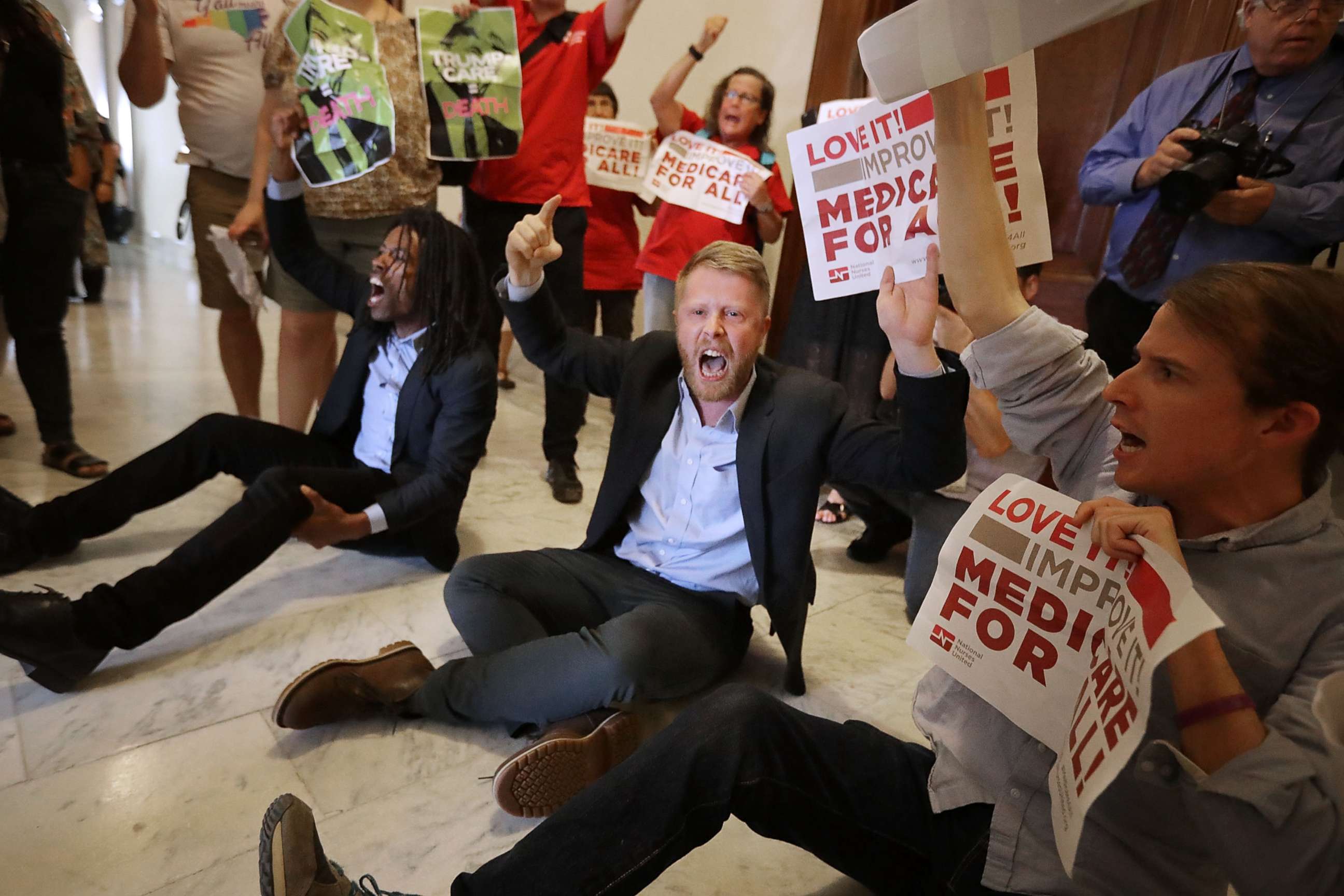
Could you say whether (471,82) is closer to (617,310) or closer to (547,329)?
(547,329)

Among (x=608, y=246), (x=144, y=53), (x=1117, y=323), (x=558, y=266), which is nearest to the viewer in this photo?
(x=1117, y=323)

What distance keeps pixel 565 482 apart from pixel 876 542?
108 centimetres

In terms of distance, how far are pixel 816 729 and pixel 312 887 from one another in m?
0.66

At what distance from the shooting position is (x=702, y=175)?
295cm

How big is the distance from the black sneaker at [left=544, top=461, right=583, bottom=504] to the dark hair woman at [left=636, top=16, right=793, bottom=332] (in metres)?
0.64

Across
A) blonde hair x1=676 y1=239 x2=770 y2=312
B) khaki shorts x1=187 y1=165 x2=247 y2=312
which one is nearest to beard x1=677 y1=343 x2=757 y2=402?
blonde hair x1=676 y1=239 x2=770 y2=312

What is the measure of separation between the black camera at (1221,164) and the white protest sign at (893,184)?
0.84 meters

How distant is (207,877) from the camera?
120cm

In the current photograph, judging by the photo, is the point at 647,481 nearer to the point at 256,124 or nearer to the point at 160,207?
the point at 256,124

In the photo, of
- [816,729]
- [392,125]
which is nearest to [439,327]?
[392,125]

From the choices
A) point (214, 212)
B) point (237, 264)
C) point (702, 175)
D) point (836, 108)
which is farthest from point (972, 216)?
point (214, 212)

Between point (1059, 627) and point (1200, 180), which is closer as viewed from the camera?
point (1059, 627)

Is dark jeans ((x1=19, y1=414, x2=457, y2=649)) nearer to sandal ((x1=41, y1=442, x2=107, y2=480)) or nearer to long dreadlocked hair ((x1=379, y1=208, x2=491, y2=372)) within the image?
long dreadlocked hair ((x1=379, y1=208, x2=491, y2=372))

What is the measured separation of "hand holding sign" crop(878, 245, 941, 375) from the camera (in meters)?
1.24
